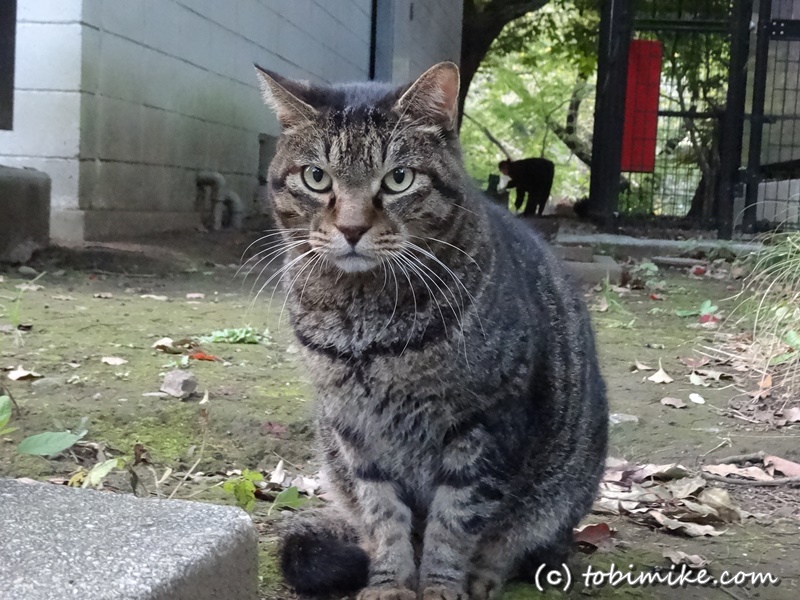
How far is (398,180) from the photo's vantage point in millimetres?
1919

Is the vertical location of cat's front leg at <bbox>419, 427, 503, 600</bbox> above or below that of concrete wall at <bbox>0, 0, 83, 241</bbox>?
below

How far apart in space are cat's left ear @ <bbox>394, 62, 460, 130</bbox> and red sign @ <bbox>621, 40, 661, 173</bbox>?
22.3ft

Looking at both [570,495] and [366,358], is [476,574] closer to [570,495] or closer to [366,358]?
[570,495]

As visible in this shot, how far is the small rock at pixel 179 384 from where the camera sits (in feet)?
9.21

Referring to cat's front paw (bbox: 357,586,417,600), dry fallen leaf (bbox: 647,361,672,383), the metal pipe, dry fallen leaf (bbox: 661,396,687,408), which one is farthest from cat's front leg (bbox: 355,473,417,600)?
the metal pipe

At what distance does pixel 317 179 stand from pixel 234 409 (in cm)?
105

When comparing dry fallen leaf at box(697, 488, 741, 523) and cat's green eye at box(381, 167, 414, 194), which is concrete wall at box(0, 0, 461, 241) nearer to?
cat's green eye at box(381, 167, 414, 194)

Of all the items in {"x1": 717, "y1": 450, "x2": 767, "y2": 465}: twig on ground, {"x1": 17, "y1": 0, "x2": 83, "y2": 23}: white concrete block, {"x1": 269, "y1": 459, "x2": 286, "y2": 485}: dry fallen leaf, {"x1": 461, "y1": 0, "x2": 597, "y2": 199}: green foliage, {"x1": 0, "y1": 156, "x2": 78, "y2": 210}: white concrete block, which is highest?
{"x1": 461, "y1": 0, "x2": 597, "y2": 199}: green foliage

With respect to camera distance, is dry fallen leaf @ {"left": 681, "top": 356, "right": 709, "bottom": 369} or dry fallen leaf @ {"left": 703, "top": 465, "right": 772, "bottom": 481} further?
dry fallen leaf @ {"left": 681, "top": 356, "right": 709, "bottom": 369}

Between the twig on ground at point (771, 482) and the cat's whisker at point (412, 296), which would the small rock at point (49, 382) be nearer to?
the cat's whisker at point (412, 296)

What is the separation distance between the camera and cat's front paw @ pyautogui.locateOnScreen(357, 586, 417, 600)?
70.0 inches

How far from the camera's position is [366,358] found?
1857mm

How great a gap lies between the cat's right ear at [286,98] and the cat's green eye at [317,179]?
132mm

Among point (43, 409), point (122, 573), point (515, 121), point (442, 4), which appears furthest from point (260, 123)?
point (515, 121)
